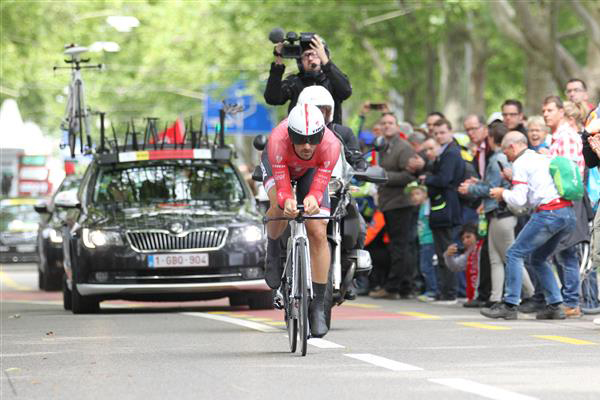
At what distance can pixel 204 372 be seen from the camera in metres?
10.8

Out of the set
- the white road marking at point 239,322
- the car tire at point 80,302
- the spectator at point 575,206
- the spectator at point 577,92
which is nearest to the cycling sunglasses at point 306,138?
the white road marking at point 239,322

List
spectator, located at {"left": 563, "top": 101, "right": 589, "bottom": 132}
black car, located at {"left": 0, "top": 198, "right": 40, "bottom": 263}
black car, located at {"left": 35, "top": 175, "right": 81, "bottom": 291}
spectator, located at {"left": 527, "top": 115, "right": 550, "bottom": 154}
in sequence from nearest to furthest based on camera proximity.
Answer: spectator, located at {"left": 563, "top": 101, "right": 589, "bottom": 132}, spectator, located at {"left": 527, "top": 115, "right": 550, "bottom": 154}, black car, located at {"left": 35, "top": 175, "right": 81, "bottom": 291}, black car, located at {"left": 0, "top": 198, "right": 40, "bottom": 263}

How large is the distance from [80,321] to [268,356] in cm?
467

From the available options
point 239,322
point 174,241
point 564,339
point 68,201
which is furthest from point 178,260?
point 564,339

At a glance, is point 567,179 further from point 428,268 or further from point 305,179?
point 428,268

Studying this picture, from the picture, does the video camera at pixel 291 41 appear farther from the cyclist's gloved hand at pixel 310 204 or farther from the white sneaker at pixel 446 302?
the white sneaker at pixel 446 302

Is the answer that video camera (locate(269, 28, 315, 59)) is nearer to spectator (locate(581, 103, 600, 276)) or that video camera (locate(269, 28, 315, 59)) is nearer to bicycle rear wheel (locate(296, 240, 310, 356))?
spectator (locate(581, 103, 600, 276))

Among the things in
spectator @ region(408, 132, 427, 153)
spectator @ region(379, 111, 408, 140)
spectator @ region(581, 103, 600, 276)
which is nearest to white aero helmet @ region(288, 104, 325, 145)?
spectator @ region(581, 103, 600, 276)

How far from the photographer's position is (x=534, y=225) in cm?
1574

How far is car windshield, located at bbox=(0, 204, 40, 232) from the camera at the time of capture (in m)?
38.5

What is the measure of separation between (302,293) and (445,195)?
7.61 m

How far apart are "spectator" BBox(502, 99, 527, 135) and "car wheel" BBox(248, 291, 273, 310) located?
9.67ft

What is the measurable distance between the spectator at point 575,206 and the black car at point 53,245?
963 centimetres

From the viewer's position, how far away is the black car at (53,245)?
80.5ft
